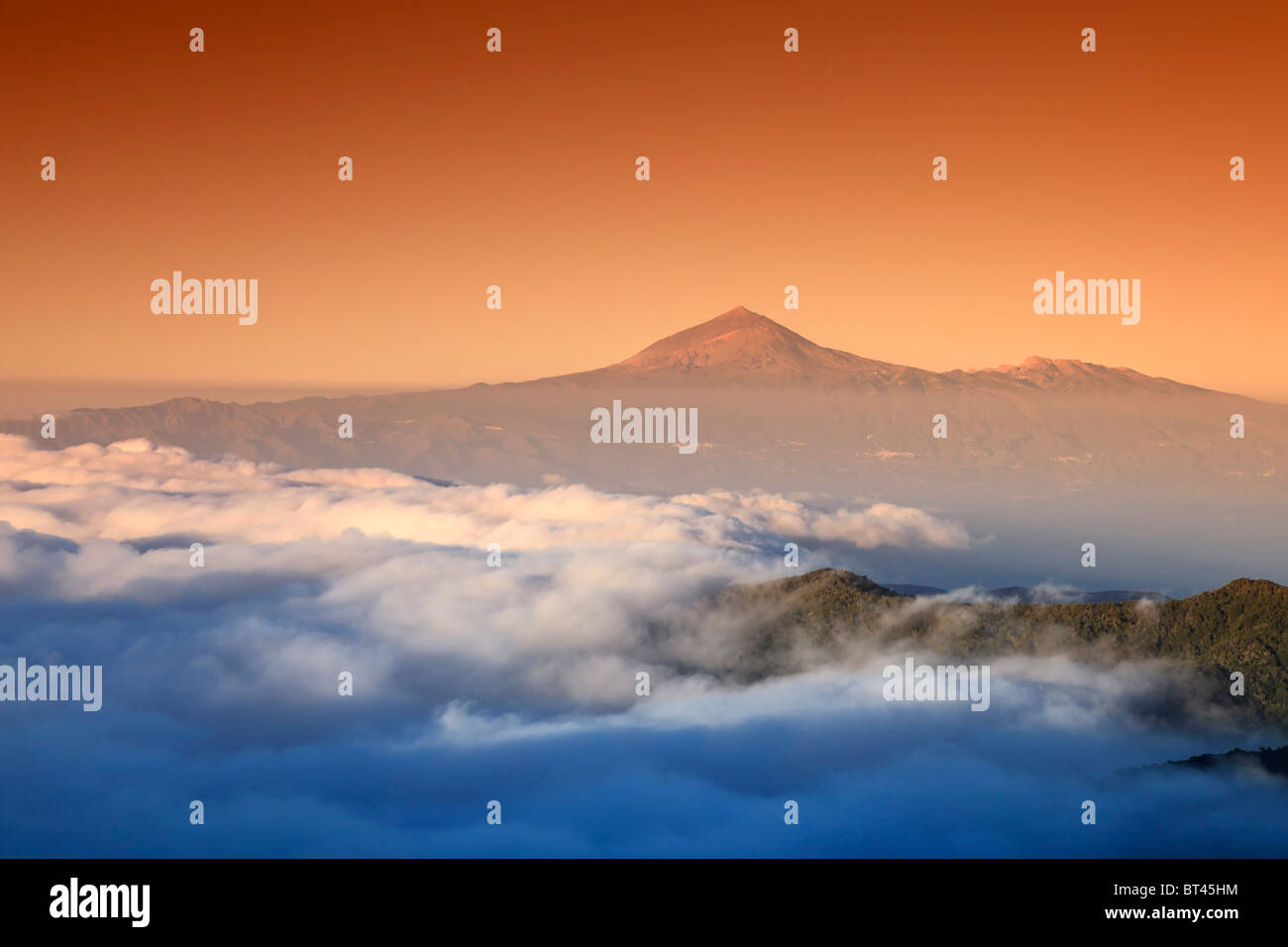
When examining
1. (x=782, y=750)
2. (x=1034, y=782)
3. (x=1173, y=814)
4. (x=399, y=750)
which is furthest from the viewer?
(x=399, y=750)

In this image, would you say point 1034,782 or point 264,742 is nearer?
point 1034,782

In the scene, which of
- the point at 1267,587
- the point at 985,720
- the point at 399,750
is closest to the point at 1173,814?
the point at 985,720

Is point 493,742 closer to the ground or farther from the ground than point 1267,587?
closer to the ground

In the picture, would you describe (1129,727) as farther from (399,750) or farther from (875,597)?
(399,750)

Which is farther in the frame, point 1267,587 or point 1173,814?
point 1267,587

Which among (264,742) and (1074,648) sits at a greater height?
(1074,648)

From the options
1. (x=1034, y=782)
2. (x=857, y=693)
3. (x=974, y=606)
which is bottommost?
(x=1034, y=782)

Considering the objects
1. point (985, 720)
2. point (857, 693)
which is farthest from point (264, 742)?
point (985, 720)

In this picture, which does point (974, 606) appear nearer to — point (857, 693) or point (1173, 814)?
point (857, 693)

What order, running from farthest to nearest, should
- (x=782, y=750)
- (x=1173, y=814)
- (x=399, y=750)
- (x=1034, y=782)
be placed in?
(x=399, y=750) → (x=782, y=750) → (x=1034, y=782) → (x=1173, y=814)
